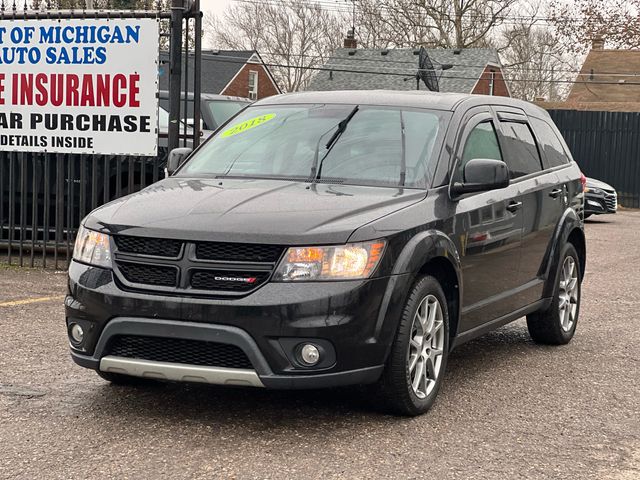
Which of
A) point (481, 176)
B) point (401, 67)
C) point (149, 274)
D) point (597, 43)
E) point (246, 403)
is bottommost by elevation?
point (246, 403)

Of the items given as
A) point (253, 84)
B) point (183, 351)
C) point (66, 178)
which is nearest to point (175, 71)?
point (66, 178)

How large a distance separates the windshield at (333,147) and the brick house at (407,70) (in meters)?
43.8

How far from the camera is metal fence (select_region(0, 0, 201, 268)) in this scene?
10.4 metres

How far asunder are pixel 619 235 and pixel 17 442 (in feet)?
50.1

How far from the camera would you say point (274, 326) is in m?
4.89

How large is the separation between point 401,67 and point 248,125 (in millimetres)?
A: 47415

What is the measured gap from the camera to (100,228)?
539cm

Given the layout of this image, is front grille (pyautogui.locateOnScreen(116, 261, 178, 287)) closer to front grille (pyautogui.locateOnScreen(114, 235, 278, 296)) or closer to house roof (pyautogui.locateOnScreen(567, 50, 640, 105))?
front grille (pyautogui.locateOnScreen(114, 235, 278, 296))

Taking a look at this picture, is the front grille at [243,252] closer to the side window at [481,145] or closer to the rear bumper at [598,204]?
the side window at [481,145]

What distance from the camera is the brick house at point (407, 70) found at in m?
52.2

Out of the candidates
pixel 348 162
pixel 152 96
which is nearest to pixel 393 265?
pixel 348 162

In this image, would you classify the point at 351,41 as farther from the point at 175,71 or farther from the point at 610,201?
the point at 175,71

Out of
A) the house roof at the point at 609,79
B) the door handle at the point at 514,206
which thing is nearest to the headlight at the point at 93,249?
the door handle at the point at 514,206

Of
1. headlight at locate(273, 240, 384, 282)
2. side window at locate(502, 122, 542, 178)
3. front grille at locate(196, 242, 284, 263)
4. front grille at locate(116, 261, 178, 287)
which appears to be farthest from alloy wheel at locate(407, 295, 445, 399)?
side window at locate(502, 122, 542, 178)
